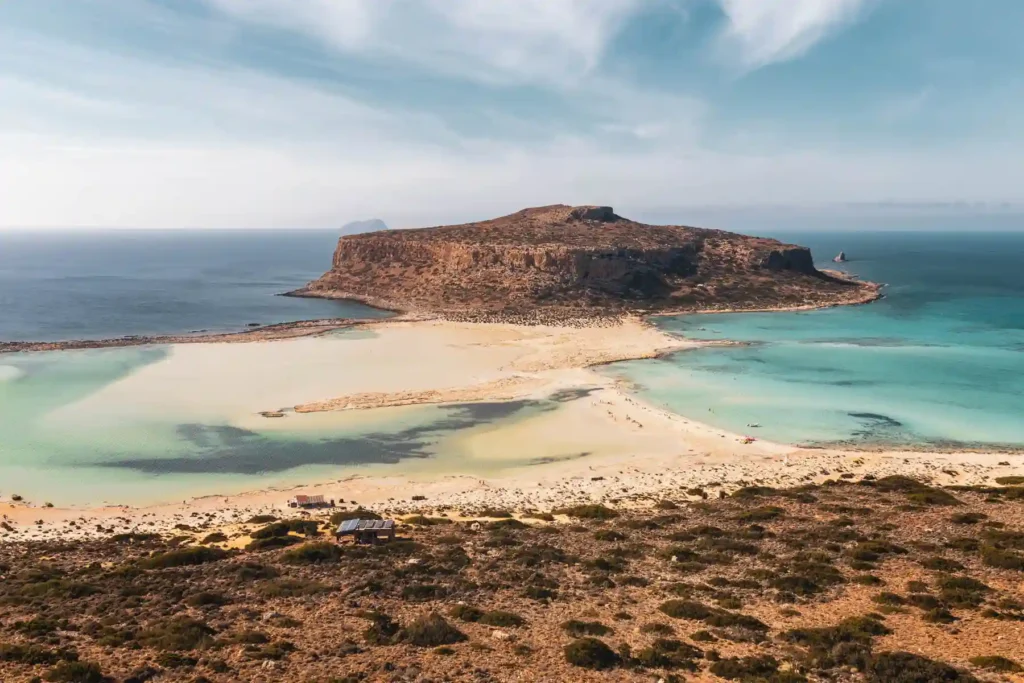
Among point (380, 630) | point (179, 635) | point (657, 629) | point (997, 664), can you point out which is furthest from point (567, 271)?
point (179, 635)

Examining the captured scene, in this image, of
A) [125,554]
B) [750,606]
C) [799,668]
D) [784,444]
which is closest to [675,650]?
[799,668]

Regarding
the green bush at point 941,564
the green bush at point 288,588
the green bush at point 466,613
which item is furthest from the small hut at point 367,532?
the green bush at point 941,564

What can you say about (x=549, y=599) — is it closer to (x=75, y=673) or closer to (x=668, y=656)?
(x=668, y=656)

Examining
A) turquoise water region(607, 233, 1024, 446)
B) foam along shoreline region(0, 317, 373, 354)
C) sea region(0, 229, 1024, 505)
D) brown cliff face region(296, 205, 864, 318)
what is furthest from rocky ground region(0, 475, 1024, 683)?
brown cliff face region(296, 205, 864, 318)

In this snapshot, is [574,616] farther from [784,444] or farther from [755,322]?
[755,322]

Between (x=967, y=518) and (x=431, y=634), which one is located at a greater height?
(x=431, y=634)

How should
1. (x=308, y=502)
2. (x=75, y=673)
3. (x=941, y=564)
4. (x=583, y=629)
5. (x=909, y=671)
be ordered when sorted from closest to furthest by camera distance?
(x=75, y=673), (x=909, y=671), (x=583, y=629), (x=941, y=564), (x=308, y=502)

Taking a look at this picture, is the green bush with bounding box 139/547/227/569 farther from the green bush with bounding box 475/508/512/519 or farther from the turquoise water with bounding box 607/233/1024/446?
the turquoise water with bounding box 607/233/1024/446
